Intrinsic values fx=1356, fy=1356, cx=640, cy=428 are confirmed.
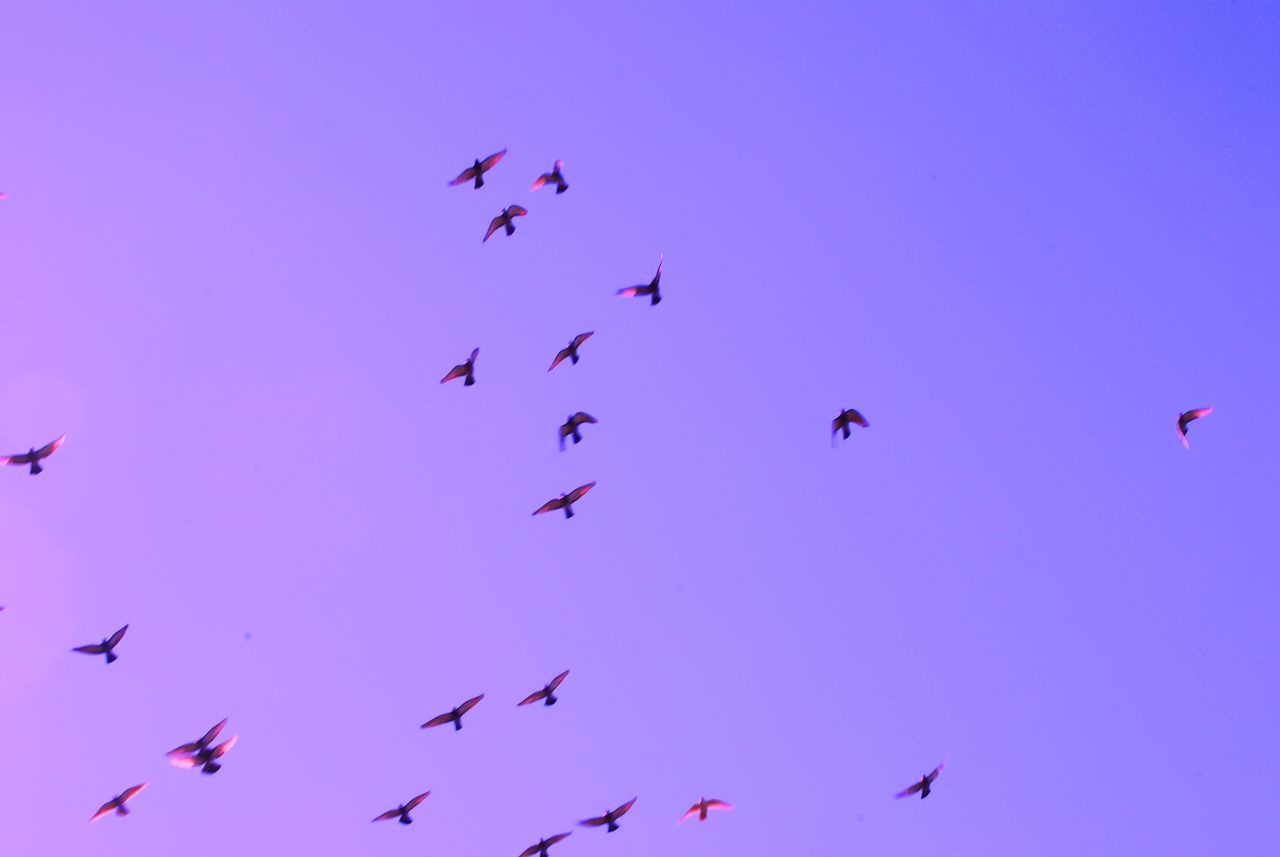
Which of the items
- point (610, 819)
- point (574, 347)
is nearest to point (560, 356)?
point (574, 347)

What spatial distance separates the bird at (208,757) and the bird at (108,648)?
2.29m

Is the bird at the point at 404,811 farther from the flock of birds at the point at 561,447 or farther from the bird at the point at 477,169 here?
the bird at the point at 477,169

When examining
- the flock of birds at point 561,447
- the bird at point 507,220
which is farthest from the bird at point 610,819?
the bird at point 507,220

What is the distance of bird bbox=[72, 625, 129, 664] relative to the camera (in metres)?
19.2

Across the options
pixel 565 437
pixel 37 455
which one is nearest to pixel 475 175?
pixel 565 437

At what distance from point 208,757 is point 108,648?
255cm

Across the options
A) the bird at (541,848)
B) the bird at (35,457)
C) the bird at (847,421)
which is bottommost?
the bird at (541,848)

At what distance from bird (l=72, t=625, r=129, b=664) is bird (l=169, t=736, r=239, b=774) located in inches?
90.0

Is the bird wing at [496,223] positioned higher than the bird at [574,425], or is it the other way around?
the bird wing at [496,223]

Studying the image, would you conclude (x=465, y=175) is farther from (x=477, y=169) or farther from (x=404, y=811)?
(x=404, y=811)

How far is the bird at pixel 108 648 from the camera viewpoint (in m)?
19.2

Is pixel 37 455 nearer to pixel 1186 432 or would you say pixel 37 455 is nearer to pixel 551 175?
pixel 551 175

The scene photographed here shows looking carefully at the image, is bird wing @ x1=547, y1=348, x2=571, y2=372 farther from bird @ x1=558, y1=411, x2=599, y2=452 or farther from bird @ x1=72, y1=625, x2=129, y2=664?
bird @ x1=72, y1=625, x2=129, y2=664

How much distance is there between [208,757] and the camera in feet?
59.1
